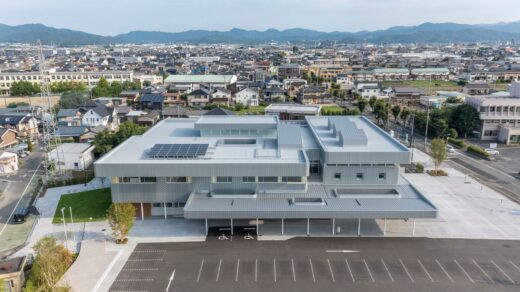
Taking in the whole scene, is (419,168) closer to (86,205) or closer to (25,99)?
(86,205)

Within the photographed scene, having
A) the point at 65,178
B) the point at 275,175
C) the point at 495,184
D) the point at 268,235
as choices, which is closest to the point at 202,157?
the point at 275,175

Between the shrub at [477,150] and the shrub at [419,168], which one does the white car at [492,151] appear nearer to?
the shrub at [477,150]

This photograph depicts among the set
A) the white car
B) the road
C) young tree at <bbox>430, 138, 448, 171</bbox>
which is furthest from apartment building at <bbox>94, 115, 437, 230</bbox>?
the white car

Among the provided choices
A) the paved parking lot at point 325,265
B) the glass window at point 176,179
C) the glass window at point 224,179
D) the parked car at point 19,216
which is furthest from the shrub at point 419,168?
the parked car at point 19,216

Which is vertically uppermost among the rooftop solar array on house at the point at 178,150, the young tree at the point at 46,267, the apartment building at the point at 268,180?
the rooftop solar array on house at the point at 178,150

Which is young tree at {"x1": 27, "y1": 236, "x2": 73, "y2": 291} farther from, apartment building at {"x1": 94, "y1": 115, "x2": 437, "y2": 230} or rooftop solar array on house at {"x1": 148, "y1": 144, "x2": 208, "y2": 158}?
rooftop solar array on house at {"x1": 148, "y1": 144, "x2": 208, "y2": 158}

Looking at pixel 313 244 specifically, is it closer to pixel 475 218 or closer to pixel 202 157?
pixel 202 157
